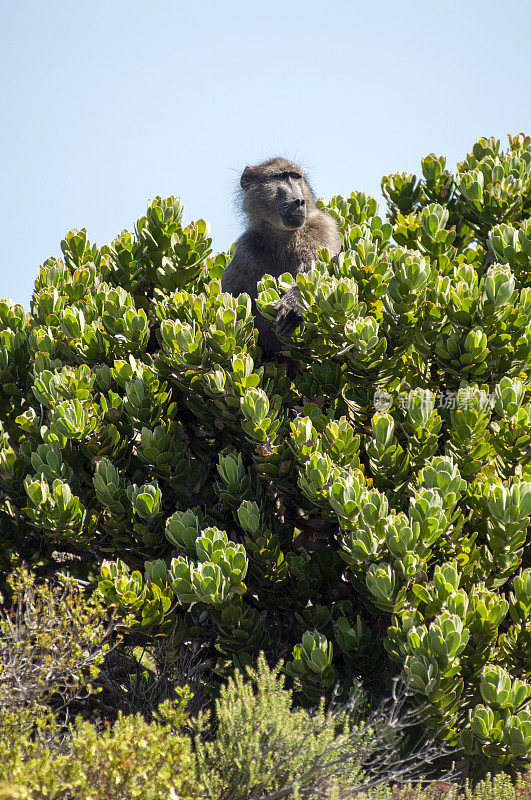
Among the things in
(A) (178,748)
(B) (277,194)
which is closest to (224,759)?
(A) (178,748)

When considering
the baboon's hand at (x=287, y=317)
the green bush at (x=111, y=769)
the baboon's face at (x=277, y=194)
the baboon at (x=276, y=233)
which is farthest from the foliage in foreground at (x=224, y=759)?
the baboon's face at (x=277, y=194)

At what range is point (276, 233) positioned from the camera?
7.77 meters

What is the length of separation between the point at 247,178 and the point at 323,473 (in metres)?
4.31

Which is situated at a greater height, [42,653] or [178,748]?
[42,653]

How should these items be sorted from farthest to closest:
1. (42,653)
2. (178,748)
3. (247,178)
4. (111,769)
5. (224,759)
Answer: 1. (247,178)
2. (42,653)
3. (224,759)
4. (178,748)
5. (111,769)

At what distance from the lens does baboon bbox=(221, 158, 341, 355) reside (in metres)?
7.46

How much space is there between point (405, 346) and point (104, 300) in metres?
2.61

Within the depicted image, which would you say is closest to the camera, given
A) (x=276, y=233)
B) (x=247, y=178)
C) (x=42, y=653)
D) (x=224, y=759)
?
(x=224, y=759)

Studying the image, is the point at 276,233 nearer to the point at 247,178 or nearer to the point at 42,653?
the point at 247,178

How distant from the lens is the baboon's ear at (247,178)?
8297 millimetres

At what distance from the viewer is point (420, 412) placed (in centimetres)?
549

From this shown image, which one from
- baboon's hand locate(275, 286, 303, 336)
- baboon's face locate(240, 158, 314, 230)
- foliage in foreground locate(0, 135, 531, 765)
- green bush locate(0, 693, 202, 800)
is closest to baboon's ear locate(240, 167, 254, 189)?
baboon's face locate(240, 158, 314, 230)

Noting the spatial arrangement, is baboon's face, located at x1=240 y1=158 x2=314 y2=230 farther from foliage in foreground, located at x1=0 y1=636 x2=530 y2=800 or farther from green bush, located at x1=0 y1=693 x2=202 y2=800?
green bush, located at x1=0 y1=693 x2=202 y2=800

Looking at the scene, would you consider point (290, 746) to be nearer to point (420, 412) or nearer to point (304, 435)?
point (304, 435)
